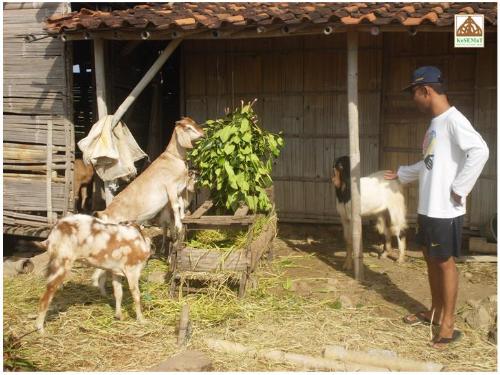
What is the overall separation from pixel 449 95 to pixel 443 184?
14.6 ft

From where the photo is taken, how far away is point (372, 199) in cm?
782

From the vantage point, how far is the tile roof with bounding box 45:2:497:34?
671cm

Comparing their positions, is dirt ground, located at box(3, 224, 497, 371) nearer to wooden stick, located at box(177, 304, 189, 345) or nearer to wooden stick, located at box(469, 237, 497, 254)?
wooden stick, located at box(177, 304, 189, 345)

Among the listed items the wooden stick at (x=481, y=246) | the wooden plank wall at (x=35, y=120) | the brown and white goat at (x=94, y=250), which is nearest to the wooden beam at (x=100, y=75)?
the wooden plank wall at (x=35, y=120)

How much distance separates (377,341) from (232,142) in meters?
2.94

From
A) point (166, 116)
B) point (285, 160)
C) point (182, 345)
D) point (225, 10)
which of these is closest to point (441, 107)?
point (182, 345)

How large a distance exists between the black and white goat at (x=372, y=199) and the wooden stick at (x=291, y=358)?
2939mm

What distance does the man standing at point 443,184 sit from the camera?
4.90 meters

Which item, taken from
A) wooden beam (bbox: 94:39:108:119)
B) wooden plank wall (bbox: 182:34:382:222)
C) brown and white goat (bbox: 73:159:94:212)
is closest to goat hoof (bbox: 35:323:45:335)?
wooden beam (bbox: 94:39:108:119)

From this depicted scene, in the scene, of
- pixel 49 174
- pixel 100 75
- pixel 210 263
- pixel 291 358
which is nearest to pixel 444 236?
pixel 291 358

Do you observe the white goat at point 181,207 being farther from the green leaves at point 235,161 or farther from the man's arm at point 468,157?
the man's arm at point 468,157

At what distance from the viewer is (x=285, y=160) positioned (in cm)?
991

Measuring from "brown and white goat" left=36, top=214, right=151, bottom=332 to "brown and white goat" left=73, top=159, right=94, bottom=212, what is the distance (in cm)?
475

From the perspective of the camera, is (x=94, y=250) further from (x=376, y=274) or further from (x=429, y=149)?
(x=376, y=274)
